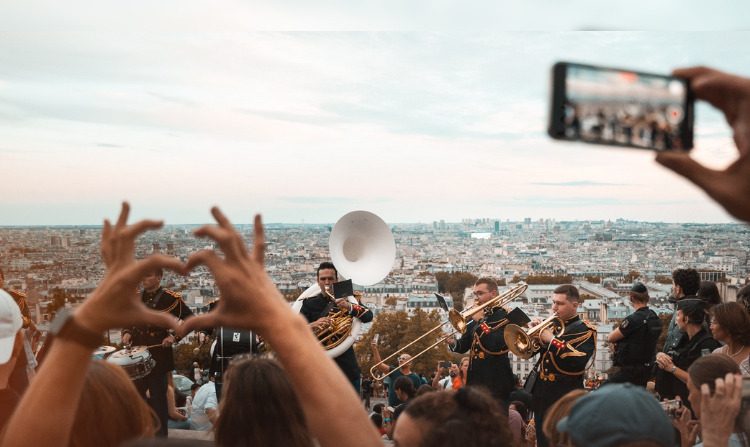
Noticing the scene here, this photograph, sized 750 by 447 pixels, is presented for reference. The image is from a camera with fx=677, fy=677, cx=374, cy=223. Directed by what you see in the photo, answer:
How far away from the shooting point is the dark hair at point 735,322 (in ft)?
10.9

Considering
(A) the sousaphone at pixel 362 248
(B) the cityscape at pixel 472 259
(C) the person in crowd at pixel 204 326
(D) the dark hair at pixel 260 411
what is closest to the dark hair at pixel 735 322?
(B) the cityscape at pixel 472 259

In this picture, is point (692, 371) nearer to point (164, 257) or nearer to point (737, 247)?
point (164, 257)

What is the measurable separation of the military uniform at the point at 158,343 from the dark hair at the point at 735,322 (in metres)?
3.48

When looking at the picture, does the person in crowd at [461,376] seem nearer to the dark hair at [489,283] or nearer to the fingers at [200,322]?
the dark hair at [489,283]

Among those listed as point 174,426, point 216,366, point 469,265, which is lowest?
point 174,426

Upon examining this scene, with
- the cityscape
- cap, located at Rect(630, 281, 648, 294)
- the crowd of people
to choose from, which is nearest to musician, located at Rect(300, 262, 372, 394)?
the cityscape

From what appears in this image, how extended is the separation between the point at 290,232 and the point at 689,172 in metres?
6.41

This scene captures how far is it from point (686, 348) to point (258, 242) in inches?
161

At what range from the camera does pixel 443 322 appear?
20.5 feet

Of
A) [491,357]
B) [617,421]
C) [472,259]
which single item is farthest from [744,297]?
[472,259]

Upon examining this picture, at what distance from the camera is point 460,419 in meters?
1.34

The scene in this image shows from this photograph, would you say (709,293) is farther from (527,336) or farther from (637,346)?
(527,336)

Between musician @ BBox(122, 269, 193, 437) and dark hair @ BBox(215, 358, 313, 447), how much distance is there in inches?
130

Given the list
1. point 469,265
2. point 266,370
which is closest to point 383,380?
point 469,265
